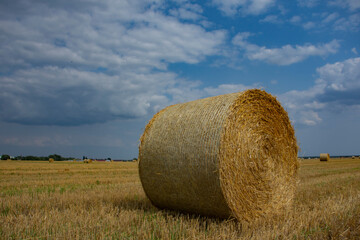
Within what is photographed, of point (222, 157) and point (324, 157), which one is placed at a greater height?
point (222, 157)

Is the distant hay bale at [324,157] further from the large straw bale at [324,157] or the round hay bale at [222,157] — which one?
the round hay bale at [222,157]

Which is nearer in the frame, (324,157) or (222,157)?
(222,157)

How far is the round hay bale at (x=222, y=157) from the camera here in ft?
16.0

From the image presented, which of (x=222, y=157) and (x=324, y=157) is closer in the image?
(x=222, y=157)

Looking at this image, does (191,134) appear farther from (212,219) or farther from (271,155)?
(271,155)

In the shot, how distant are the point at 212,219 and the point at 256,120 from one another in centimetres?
210

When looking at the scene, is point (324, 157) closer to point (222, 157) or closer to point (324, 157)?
point (324, 157)

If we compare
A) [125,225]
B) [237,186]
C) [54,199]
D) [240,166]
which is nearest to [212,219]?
[237,186]

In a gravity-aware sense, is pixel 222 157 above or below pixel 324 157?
above

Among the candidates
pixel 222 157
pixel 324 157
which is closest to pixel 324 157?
pixel 324 157

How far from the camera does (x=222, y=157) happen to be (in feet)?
15.6

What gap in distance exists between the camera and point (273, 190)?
19.4 feet

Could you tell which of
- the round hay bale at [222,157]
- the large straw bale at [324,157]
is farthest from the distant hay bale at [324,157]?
the round hay bale at [222,157]

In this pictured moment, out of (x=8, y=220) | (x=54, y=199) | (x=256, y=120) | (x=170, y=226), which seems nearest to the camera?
(x=170, y=226)
